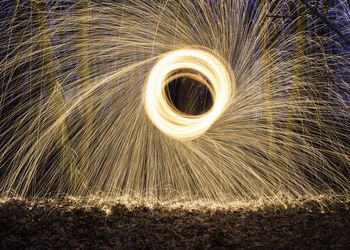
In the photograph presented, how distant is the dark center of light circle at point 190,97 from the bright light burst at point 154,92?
7 centimetres

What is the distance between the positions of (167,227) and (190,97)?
302cm

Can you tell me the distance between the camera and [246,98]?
6043mm

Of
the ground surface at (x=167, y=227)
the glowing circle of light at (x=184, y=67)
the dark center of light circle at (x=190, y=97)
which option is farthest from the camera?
the dark center of light circle at (x=190, y=97)

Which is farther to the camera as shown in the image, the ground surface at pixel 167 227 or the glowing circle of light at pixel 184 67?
the glowing circle of light at pixel 184 67

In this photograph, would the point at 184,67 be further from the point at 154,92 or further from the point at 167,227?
the point at 167,227

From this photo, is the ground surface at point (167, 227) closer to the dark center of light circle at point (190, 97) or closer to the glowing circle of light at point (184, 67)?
the glowing circle of light at point (184, 67)

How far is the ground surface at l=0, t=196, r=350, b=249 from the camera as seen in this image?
3893mm

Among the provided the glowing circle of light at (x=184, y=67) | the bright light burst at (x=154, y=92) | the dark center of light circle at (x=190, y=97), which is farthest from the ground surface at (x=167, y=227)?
the dark center of light circle at (x=190, y=97)

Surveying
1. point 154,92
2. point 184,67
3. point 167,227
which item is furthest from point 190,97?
point 167,227

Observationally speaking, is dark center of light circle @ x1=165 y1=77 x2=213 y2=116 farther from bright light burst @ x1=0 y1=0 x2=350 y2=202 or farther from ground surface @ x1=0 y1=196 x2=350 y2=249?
ground surface @ x1=0 y1=196 x2=350 y2=249

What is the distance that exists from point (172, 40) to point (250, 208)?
341cm

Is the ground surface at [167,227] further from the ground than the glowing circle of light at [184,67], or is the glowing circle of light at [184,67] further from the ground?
the glowing circle of light at [184,67]

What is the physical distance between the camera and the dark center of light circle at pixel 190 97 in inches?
253

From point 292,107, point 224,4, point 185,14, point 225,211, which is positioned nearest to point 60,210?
point 225,211
